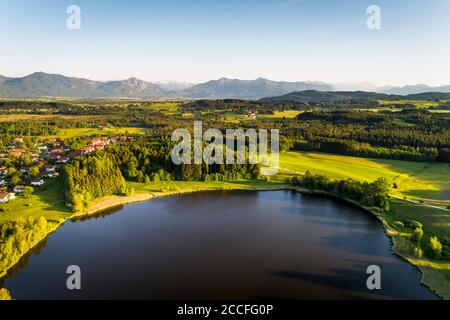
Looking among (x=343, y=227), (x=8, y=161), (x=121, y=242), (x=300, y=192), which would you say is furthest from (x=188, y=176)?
(x=8, y=161)

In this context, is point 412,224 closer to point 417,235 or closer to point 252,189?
point 417,235

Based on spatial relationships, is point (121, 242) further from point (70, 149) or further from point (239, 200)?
point (70, 149)

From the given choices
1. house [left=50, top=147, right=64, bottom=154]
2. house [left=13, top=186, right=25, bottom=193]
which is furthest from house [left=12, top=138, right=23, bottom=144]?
house [left=13, top=186, right=25, bottom=193]

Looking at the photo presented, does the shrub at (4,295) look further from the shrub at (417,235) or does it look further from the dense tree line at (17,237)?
the shrub at (417,235)

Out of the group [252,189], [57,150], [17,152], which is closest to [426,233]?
[252,189]

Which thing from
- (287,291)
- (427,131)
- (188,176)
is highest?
(427,131)

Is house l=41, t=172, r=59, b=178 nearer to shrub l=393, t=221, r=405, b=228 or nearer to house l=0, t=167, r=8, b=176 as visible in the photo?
house l=0, t=167, r=8, b=176

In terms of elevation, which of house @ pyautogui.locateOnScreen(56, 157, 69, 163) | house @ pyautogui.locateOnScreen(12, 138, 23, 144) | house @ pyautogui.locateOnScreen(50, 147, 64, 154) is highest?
house @ pyautogui.locateOnScreen(12, 138, 23, 144)
